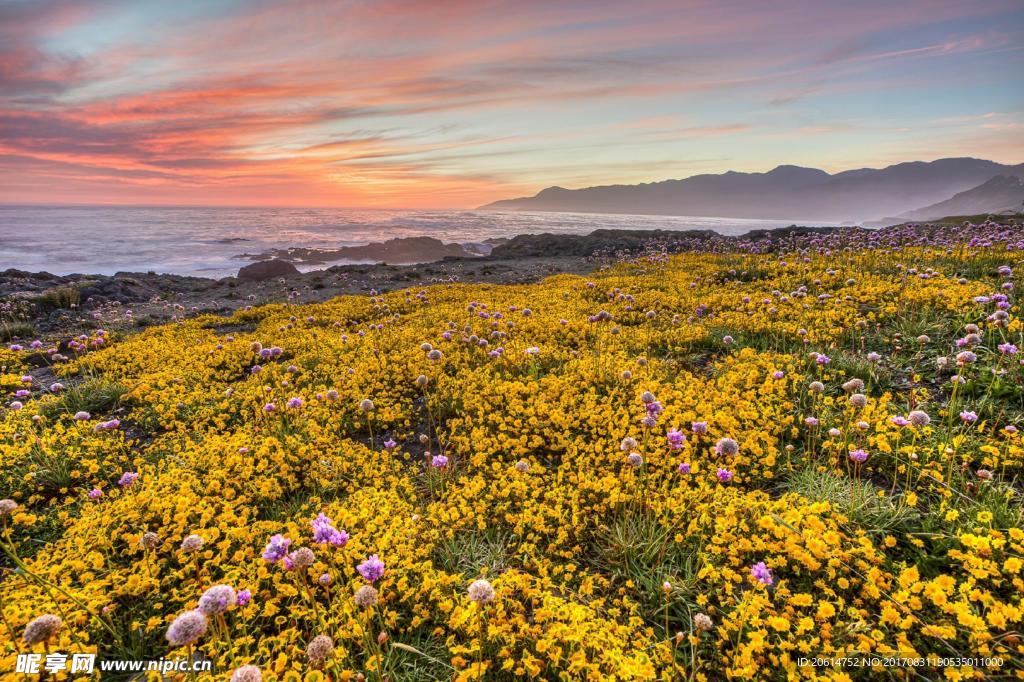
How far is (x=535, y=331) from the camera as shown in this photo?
915cm

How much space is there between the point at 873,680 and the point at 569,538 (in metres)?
2.24

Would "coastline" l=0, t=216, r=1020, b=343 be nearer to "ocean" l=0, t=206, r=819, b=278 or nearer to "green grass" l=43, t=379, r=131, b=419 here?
"green grass" l=43, t=379, r=131, b=419

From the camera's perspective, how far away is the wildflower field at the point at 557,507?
2920 millimetres

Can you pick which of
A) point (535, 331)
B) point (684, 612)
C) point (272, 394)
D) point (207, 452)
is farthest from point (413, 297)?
point (684, 612)

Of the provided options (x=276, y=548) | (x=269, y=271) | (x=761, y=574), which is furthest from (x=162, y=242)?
(x=761, y=574)

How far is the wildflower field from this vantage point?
2.92 m

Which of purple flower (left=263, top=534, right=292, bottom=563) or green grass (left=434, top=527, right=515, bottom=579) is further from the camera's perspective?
green grass (left=434, top=527, right=515, bottom=579)

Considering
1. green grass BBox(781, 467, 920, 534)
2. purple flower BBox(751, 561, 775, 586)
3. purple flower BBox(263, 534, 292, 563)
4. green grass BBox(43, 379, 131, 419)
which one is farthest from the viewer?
green grass BBox(43, 379, 131, 419)

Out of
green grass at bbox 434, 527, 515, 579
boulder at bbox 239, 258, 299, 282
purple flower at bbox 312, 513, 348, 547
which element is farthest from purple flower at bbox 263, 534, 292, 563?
boulder at bbox 239, 258, 299, 282

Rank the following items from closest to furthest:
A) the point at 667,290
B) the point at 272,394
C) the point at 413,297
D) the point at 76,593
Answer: the point at 76,593, the point at 272,394, the point at 667,290, the point at 413,297

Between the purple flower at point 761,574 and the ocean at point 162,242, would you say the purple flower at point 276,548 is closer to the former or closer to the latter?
the purple flower at point 761,574

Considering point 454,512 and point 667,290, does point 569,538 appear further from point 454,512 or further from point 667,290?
point 667,290

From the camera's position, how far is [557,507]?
4285 mm

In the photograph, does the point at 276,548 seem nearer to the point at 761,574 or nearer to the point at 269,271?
the point at 761,574
